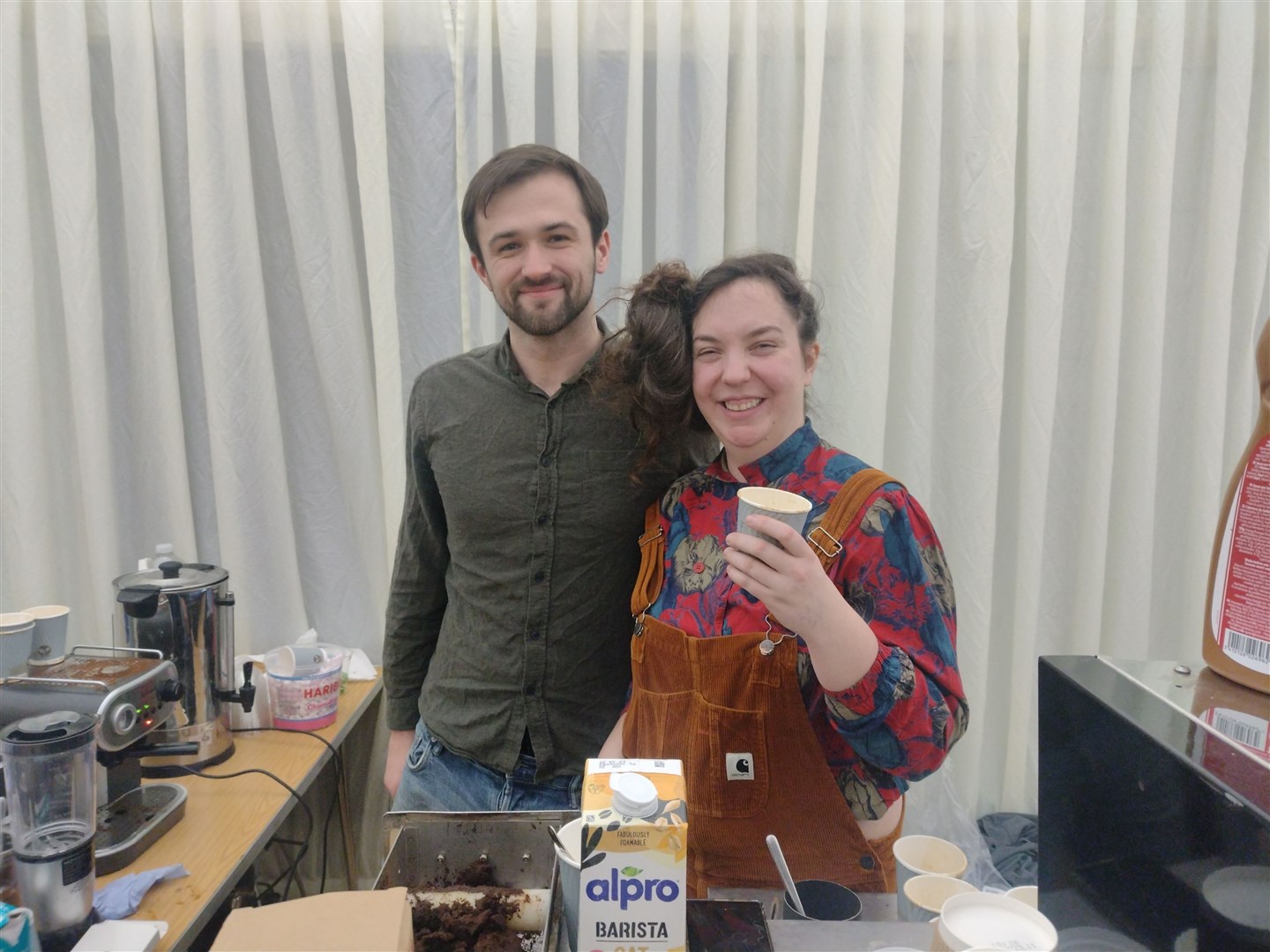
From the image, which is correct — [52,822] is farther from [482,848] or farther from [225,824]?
[482,848]

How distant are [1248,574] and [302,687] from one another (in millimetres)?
1786

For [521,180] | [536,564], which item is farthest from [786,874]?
[521,180]

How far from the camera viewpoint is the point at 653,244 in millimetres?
2092

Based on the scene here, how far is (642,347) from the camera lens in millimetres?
1344

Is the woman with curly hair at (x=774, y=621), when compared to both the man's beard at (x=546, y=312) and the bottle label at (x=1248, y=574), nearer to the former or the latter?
the man's beard at (x=546, y=312)

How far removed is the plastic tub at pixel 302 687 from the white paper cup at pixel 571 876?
1196 millimetres

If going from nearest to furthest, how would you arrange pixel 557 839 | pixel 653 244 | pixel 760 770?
1. pixel 557 839
2. pixel 760 770
3. pixel 653 244

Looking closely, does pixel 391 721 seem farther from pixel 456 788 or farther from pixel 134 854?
pixel 134 854

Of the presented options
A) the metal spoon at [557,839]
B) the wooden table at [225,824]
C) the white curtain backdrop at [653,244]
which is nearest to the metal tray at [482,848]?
the metal spoon at [557,839]

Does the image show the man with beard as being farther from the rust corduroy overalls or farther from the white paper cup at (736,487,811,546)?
the white paper cup at (736,487,811,546)

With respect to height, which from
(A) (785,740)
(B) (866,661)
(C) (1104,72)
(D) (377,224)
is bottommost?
(A) (785,740)

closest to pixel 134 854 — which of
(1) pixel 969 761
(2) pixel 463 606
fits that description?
(2) pixel 463 606

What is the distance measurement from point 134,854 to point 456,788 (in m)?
0.54

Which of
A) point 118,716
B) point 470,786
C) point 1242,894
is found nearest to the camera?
point 1242,894
